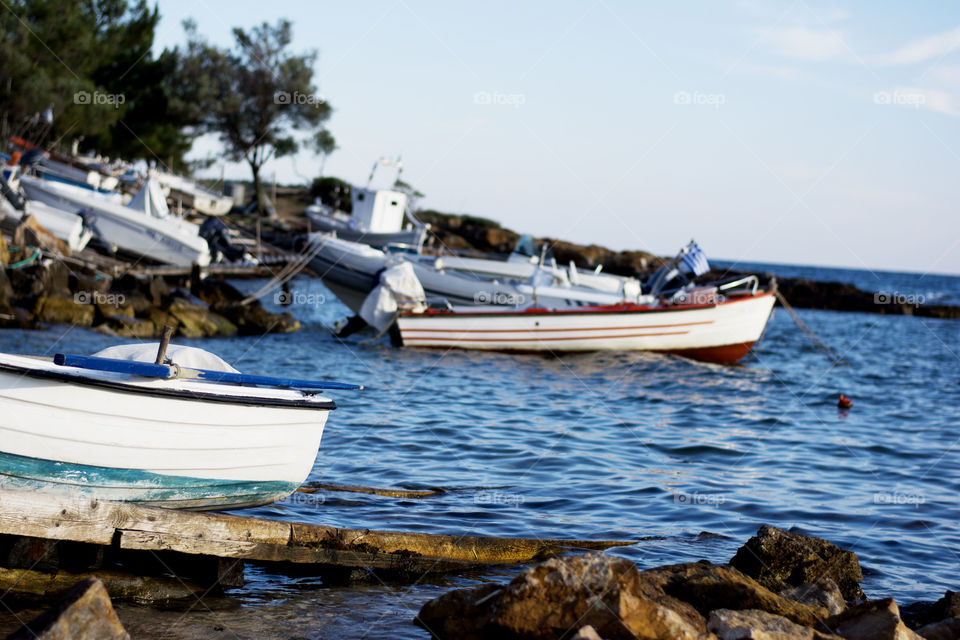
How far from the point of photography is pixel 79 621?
181 inches

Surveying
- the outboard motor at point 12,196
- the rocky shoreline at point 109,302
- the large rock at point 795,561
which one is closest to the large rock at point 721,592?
the large rock at point 795,561

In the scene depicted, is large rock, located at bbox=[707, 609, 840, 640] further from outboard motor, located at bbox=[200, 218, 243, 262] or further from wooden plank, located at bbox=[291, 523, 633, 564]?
outboard motor, located at bbox=[200, 218, 243, 262]

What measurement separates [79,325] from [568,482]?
13039 mm

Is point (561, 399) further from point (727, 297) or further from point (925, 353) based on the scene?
point (925, 353)

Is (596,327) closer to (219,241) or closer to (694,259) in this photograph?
(694,259)

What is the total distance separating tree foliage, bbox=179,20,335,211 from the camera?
52.8m

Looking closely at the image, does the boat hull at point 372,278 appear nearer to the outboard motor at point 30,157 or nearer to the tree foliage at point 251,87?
the outboard motor at point 30,157

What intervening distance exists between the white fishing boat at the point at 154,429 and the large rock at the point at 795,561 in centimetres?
346

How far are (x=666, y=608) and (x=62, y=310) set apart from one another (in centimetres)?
1743

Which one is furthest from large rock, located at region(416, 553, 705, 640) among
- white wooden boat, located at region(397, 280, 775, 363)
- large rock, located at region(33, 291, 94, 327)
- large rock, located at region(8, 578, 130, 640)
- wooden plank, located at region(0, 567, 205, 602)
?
large rock, located at region(33, 291, 94, 327)

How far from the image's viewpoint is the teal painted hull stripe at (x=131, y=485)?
6.05m

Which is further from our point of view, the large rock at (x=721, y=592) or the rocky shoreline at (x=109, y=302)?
the rocky shoreline at (x=109, y=302)

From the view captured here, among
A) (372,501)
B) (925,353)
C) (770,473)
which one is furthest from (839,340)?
(372,501)

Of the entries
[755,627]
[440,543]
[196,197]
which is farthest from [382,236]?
[755,627]
